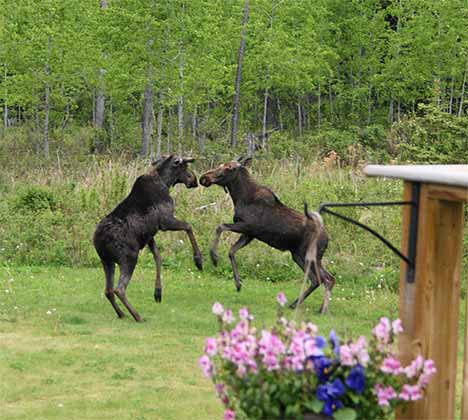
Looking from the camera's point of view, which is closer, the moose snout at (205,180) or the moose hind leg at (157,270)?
the moose hind leg at (157,270)

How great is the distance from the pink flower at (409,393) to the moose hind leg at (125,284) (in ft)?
21.2

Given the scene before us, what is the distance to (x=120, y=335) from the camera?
398 inches

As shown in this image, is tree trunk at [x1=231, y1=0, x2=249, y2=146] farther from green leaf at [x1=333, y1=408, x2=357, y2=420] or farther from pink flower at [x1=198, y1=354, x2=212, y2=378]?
green leaf at [x1=333, y1=408, x2=357, y2=420]

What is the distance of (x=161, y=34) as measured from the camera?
26.9 metres

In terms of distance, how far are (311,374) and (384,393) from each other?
35 cm

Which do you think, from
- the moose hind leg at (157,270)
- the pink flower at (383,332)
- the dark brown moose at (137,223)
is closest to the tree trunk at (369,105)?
the dark brown moose at (137,223)

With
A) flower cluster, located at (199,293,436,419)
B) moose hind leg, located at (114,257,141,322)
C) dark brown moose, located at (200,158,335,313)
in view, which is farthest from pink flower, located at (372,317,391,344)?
dark brown moose, located at (200,158,335,313)

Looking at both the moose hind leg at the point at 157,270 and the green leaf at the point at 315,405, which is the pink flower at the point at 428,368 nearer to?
the green leaf at the point at 315,405

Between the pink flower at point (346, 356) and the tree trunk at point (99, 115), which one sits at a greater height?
the pink flower at point (346, 356)

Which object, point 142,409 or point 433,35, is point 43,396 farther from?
point 433,35

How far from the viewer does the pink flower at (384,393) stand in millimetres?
4398

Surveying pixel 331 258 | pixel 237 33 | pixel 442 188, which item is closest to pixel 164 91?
pixel 237 33

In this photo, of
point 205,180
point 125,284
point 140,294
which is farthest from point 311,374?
point 140,294

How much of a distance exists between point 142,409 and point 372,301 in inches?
194
